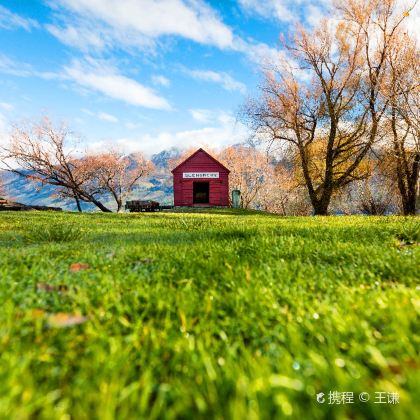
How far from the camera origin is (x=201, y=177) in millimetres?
41438

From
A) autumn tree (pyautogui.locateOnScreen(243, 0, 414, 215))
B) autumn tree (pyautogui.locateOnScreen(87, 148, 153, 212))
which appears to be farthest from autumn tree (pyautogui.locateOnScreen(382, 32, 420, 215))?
autumn tree (pyautogui.locateOnScreen(87, 148, 153, 212))

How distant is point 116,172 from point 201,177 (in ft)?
104

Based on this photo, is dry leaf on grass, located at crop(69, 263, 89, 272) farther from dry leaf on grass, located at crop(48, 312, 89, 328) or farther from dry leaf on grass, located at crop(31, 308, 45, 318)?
dry leaf on grass, located at crop(48, 312, 89, 328)

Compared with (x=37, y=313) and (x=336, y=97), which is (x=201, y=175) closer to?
(x=336, y=97)

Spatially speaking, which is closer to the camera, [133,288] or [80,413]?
[80,413]

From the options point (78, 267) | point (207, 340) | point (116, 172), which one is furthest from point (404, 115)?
point (116, 172)

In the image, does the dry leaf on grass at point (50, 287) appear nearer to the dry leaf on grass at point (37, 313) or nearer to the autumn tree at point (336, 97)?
the dry leaf on grass at point (37, 313)

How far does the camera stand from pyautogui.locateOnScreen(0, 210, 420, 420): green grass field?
3.77ft

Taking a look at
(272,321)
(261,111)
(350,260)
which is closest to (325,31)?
(261,111)

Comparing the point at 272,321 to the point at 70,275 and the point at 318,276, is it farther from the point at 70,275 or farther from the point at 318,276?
the point at 70,275

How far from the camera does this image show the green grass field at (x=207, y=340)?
3.77 ft

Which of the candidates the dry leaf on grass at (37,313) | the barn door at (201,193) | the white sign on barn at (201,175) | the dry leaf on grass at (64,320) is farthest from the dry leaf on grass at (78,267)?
the barn door at (201,193)

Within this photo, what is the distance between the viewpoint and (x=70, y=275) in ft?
9.53

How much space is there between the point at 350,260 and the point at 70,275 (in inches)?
104
